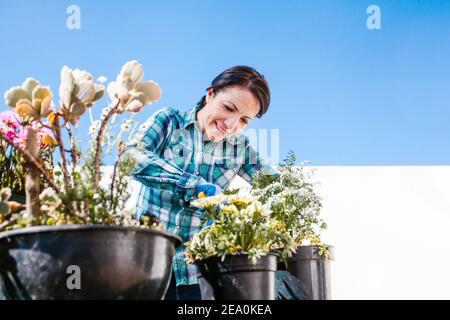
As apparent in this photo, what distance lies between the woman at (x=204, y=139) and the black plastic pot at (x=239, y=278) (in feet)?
2.93

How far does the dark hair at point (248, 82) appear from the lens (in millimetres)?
2375

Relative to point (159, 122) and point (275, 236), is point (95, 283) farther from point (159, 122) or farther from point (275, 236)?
point (159, 122)

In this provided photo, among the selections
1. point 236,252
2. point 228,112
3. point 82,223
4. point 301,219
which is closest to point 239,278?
point 236,252

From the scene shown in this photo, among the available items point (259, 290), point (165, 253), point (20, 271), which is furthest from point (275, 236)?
point (20, 271)

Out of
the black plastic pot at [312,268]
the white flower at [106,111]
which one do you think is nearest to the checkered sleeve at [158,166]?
the white flower at [106,111]

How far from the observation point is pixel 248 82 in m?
2.38

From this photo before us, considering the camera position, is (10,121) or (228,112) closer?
(10,121)

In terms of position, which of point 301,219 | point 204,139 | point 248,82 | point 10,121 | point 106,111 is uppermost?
point 248,82

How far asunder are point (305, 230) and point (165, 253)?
114 cm

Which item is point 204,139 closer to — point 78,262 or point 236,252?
point 236,252

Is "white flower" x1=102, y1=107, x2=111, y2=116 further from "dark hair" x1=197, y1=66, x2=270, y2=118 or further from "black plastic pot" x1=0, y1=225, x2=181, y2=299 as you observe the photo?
"dark hair" x1=197, y1=66, x2=270, y2=118

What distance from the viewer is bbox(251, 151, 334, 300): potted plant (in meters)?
1.90

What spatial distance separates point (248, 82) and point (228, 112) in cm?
17

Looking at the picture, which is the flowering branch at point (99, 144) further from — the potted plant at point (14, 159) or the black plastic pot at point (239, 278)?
the potted plant at point (14, 159)
